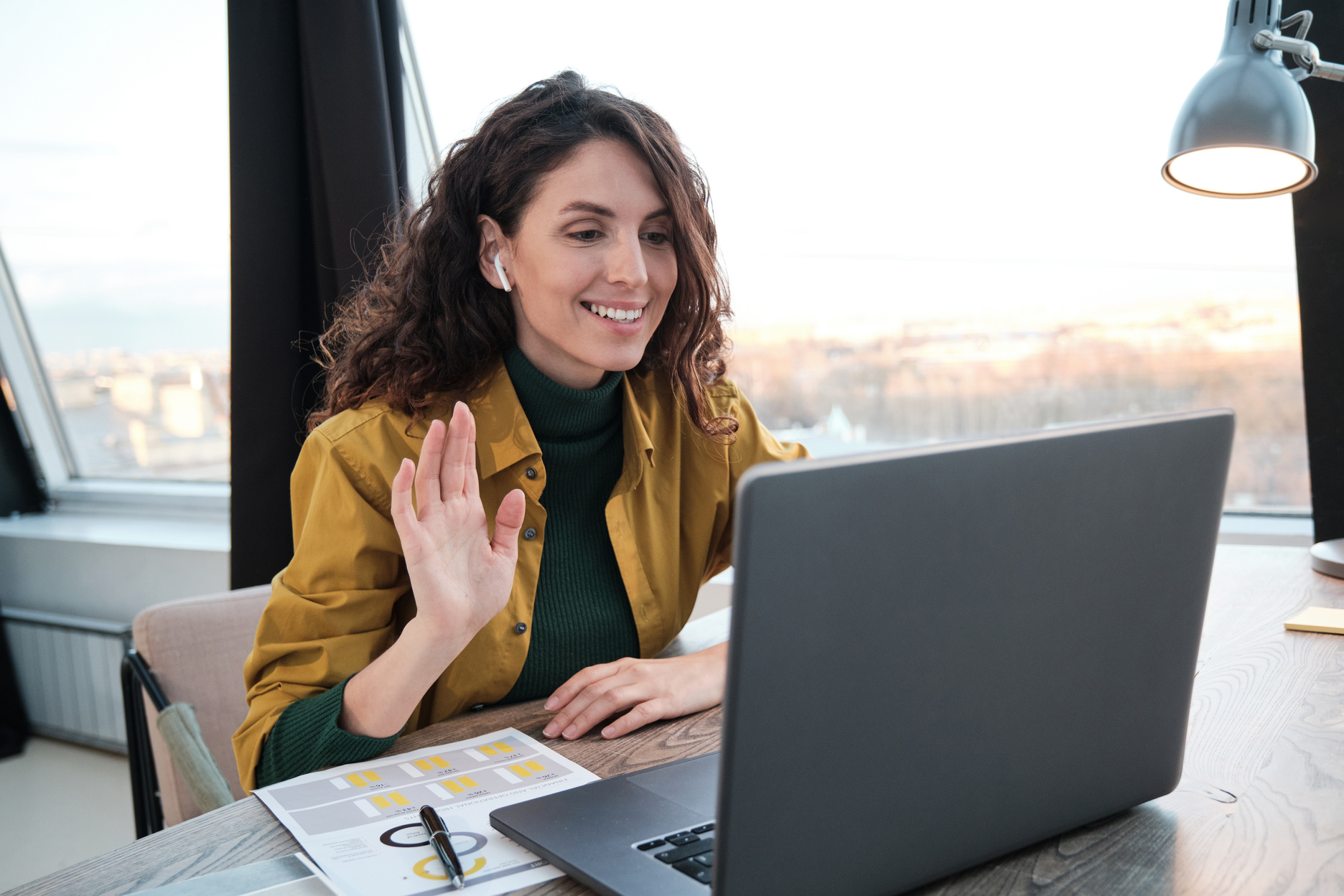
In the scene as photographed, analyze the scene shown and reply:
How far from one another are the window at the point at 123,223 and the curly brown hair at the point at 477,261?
1.83 meters

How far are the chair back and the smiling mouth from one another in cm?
72

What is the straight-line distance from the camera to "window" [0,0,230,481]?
2908mm

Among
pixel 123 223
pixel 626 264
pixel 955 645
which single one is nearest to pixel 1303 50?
pixel 626 264

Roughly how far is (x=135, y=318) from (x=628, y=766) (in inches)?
127

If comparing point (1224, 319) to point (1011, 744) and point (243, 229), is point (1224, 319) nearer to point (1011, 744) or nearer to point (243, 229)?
point (1011, 744)

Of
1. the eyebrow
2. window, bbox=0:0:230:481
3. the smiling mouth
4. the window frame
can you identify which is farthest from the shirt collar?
the window frame

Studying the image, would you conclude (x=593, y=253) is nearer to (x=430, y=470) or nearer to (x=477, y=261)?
(x=477, y=261)

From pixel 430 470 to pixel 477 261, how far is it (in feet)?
1.71

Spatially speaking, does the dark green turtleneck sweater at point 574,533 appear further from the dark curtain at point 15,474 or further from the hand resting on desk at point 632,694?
the dark curtain at point 15,474

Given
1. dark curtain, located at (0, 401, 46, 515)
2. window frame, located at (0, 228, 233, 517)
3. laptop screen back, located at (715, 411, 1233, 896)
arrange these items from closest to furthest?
laptop screen back, located at (715, 411, 1233, 896), window frame, located at (0, 228, 233, 517), dark curtain, located at (0, 401, 46, 515)

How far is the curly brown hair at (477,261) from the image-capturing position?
1289mm

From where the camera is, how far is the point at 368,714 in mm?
952

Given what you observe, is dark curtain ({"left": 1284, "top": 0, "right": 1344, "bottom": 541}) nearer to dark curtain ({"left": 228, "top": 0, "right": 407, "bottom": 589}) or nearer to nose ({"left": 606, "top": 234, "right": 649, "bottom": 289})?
nose ({"left": 606, "top": 234, "right": 649, "bottom": 289})

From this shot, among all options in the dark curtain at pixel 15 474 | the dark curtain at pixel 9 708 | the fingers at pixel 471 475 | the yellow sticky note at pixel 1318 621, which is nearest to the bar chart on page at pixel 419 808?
the fingers at pixel 471 475
